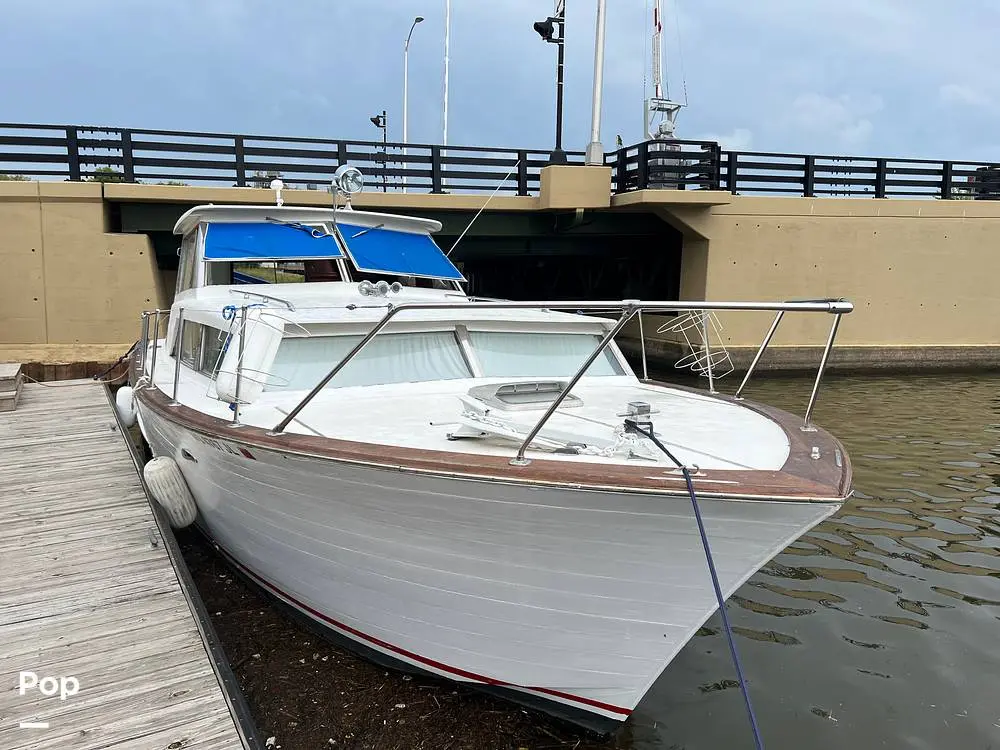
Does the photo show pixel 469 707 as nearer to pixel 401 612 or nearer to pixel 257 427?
pixel 401 612

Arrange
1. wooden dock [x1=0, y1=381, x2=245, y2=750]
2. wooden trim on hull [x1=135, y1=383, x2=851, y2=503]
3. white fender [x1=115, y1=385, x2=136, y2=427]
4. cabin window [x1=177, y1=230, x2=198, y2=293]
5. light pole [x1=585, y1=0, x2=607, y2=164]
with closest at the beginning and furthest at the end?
1. wooden trim on hull [x1=135, y1=383, x2=851, y2=503]
2. wooden dock [x1=0, y1=381, x2=245, y2=750]
3. cabin window [x1=177, y1=230, x2=198, y2=293]
4. white fender [x1=115, y1=385, x2=136, y2=427]
5. light pole [x1=585, y1=0, x2=607, y2=164]

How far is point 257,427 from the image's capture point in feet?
13.8

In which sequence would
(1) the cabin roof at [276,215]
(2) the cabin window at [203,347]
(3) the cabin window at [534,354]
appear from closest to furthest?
(3) the cabin window at [534,354]
(2) the cabin window at [203,347]
(1) the cabin roof at [276,215]

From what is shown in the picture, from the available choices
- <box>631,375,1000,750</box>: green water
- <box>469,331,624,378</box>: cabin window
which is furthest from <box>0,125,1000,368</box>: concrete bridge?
<box>469,331,624,378</box>: cabin window

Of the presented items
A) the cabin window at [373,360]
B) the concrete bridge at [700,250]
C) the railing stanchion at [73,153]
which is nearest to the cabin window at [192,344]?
the cabin window at [373,360]

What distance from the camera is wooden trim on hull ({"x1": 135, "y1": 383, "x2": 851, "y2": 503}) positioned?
115 inches

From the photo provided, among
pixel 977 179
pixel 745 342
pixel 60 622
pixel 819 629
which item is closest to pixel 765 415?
pixel 819 629

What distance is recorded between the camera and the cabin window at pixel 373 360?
4918 millimetres

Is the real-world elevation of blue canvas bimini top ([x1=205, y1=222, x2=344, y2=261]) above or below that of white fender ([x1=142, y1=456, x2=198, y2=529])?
above

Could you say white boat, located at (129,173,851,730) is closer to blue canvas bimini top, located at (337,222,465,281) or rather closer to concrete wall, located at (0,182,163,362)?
blue canvas bimini top, located at (337,222,465,281)

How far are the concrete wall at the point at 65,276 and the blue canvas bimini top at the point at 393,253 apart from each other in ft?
28.6

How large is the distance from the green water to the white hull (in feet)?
2.78

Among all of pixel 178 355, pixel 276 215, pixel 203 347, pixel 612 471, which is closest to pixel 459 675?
pixel 612 471

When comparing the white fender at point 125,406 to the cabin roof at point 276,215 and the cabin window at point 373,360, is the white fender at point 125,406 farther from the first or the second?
the cabin window at point 373,360
